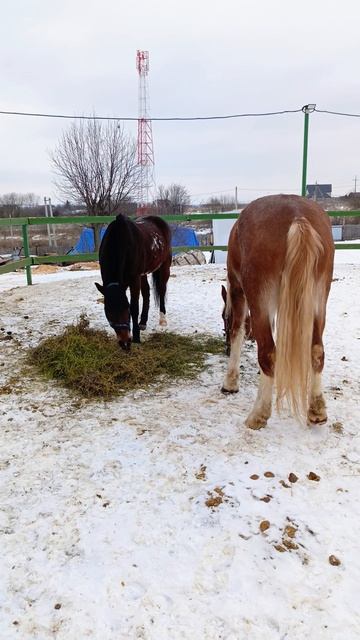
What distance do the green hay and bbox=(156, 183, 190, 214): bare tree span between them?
24.8 metres

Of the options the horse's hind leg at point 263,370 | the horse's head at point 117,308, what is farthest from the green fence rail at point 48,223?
the horse's hind leg at point 263,370

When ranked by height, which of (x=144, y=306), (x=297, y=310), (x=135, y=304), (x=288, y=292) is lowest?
(x=144, y=306)

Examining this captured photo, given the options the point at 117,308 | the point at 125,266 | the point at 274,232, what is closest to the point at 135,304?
the point at 125,266

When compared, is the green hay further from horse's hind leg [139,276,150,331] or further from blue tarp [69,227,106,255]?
blue tarp [69,227,106,255]

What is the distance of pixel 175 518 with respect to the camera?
81.1 inches

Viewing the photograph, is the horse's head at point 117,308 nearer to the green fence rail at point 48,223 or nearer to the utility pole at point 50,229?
the green fence rail at point 48,223

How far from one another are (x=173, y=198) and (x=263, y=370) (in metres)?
36.9

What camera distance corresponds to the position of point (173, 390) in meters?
3.52

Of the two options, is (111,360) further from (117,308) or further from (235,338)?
(235,338)

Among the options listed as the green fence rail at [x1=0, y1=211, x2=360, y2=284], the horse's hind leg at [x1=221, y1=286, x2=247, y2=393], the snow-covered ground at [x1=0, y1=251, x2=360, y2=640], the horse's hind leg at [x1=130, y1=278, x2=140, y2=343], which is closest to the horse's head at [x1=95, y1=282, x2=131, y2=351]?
the horse's hind leg at [x1=130, y1=278, x2=140, y2=343]

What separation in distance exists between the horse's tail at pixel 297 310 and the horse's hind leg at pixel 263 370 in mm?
124

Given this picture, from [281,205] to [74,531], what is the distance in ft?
7.50

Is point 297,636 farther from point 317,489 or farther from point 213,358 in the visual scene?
point 213,358

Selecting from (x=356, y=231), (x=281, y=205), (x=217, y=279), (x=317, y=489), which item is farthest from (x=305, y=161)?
(x=356, y=231)
